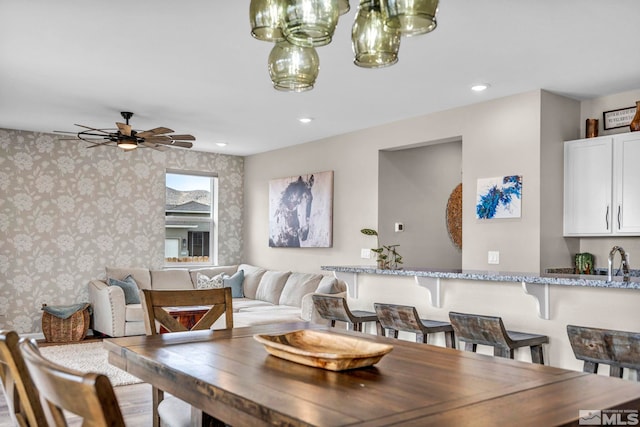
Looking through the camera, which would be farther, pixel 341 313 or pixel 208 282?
pixel 208 282

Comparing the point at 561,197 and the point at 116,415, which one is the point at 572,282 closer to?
the point at 561,197

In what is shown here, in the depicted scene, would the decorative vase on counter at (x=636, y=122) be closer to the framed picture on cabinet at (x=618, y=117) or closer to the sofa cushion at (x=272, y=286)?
the framed picture on cabinet at (x=618, y=117)

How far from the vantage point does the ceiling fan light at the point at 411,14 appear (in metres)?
1.72

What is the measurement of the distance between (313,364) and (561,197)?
4000 mm

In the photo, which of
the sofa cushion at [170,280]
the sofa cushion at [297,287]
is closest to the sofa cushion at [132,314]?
the sofa cushion at [170,280]

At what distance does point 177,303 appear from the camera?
278 cm

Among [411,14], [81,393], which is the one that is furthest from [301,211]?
[81,393]

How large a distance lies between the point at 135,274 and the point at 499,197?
186 inches

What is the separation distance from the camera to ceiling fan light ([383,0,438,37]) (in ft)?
5.63

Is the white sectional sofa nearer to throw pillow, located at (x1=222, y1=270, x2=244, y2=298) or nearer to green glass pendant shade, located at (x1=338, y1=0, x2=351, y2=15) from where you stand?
throw pillow, located at (x1=222, y1=270, x2=244, y2=298)

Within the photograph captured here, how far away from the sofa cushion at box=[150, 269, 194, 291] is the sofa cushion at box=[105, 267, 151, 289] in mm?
95

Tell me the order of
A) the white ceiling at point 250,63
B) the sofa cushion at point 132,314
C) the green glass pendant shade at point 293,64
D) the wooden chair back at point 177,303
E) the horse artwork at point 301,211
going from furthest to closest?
the horse artwork at point 301,211, the sofa cushion at point 132,314, the white ceiling at point 250,63, the wooden chair back at point 177,303, the green glass pendant shade at point 293,64

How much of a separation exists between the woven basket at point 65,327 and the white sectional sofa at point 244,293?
0.19 metres

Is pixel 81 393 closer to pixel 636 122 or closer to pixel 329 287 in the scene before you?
pixel 636 122
